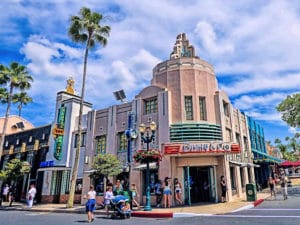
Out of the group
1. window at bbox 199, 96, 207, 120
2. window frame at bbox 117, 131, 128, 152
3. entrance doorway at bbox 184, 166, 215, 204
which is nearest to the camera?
entrance doorway at bbox 184, 166, 215, 204

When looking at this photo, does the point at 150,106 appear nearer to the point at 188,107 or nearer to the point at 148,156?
the point at 188,107

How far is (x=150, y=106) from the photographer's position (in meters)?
19.7

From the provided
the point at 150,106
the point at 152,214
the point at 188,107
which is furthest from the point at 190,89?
the point at 152,214

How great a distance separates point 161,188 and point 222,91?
347 inches

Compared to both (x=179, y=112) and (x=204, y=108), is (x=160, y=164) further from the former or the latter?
(x=204, y=108)

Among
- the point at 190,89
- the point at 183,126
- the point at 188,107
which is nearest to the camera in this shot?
the point at 183,126

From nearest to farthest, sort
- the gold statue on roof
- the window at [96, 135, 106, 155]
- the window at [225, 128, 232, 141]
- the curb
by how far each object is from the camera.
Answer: the curb → the window at [225, 128, 232, 141] → the window at [96, 135, 106, 155] → the gold statue on roof

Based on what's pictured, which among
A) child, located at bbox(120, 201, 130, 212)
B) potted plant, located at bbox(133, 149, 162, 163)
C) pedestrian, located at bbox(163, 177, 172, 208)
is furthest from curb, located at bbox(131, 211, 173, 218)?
potted plant, located at bbox(133, 149, 162, 163)

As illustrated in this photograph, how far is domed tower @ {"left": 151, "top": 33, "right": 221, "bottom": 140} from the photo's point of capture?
18.1 metres

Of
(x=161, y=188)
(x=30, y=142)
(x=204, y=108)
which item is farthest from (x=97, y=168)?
(x=30, y=142)

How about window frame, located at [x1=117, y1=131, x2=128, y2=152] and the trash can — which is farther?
window frame, located at [x1=117, y1=131, x2=128, y2=152]

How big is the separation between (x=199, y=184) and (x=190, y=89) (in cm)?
661

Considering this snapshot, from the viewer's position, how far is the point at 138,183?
→ 1819 centimetres

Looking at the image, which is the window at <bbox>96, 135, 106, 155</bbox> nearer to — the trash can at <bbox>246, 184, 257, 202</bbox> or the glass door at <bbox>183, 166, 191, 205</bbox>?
the glass door at <bbox>183, 166, 191, 205</bbox>
